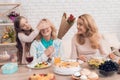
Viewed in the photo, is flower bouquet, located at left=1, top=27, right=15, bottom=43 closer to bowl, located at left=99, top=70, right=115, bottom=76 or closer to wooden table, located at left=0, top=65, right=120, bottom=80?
wooden table, located at left=0, top=65, right=120, bottom=80

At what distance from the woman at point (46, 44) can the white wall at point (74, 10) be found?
0.97 meters

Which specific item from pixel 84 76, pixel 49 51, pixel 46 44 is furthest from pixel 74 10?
pixel 84 76

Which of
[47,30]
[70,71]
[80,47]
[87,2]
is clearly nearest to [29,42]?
[47,30]

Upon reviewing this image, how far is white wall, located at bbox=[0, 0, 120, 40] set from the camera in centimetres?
344

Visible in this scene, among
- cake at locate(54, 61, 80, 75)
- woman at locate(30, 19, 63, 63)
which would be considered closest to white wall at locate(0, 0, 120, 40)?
woman at locate(30, 19, 63, 63)

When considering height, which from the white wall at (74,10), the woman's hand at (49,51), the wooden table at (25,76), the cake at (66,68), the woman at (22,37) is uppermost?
the white wall at (74,10)

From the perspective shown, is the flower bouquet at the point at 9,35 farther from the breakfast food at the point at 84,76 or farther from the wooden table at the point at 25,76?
the breakfast food at the point at 84,76

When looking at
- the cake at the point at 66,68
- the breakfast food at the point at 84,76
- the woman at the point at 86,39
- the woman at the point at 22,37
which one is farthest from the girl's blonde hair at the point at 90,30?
the breakfast food at the point at 84,76

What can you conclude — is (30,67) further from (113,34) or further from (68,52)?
(113,34)

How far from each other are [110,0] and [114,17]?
282 mm

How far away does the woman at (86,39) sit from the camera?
254 centimetres

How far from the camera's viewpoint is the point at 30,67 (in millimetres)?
1973

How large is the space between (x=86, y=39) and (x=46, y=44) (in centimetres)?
45

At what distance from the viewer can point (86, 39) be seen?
2.61 metres
